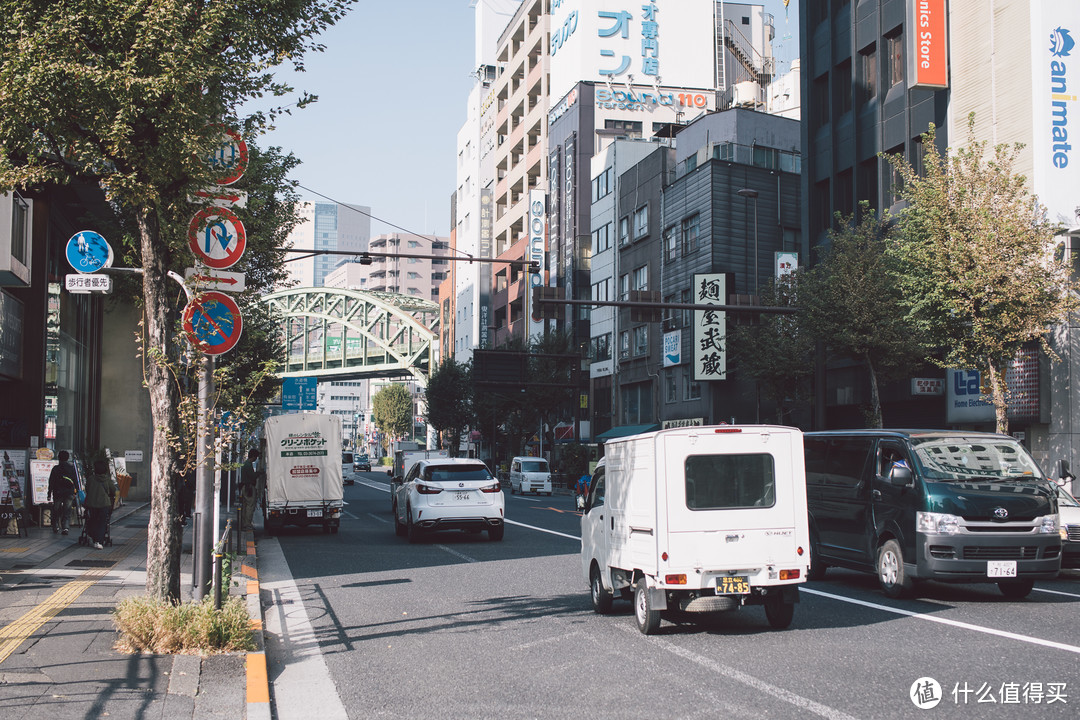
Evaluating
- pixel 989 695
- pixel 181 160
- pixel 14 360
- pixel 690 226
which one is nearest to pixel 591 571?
pixel 989 695

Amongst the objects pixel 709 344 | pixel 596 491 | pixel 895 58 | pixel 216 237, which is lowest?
pixel 596 491

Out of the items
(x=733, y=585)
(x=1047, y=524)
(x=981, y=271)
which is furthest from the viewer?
(x=981, y=271)

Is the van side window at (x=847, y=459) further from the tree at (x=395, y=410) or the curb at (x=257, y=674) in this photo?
the tree at (x=395, y=410)

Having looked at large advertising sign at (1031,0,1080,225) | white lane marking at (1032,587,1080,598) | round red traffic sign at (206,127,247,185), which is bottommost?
white lane marking at (1032,587,1080,598)

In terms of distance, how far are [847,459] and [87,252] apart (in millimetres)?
12129

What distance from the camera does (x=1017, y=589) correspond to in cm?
1304

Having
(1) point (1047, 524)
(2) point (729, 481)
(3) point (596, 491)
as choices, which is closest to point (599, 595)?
(3) point (596, 491)

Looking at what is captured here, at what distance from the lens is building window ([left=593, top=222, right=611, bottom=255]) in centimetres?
6197

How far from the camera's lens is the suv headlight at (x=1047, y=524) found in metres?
12.5

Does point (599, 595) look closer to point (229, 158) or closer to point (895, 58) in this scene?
point (229, 158)

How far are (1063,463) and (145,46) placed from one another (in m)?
14.4

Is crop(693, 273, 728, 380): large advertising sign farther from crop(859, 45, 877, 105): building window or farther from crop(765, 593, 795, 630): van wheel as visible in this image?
crop(765, 593, 795, 630): van wheel

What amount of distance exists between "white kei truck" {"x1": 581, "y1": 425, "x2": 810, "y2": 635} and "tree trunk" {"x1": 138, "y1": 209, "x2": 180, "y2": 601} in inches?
175

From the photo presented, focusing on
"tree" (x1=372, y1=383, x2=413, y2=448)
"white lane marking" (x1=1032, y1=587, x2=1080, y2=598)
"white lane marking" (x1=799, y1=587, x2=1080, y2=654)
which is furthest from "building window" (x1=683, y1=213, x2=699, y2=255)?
"tree" (x1=372, y1=383, x2=413, y2=448)
